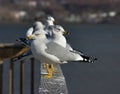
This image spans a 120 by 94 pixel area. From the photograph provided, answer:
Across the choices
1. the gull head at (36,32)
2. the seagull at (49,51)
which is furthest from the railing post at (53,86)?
the gull head at (36,32)

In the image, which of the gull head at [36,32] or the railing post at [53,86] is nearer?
the gull head at [36,32]

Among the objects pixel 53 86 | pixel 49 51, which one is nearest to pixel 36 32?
pixel 49 51

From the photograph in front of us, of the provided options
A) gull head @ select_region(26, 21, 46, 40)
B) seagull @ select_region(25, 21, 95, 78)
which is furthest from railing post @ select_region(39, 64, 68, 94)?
gull head @ select_region(26, 21, 46, 40)

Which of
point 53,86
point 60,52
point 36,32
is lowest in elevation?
point 53,86

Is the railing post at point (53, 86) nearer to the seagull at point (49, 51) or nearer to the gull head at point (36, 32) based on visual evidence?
the seagull at point (49, 51)

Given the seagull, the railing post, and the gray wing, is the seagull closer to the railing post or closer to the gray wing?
the gray wing

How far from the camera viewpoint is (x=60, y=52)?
17.8 ft

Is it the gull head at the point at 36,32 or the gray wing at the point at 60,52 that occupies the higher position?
the gull head at the point at 36,32

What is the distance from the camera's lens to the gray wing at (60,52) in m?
5.41

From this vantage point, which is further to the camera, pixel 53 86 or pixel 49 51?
pixel 53 86

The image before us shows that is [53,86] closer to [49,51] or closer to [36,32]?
[49,51]

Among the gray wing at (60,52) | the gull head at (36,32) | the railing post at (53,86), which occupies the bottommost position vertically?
the railing post at (53,86)

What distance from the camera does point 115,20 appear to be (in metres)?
58.4

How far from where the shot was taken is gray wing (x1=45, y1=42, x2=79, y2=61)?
541 cm
